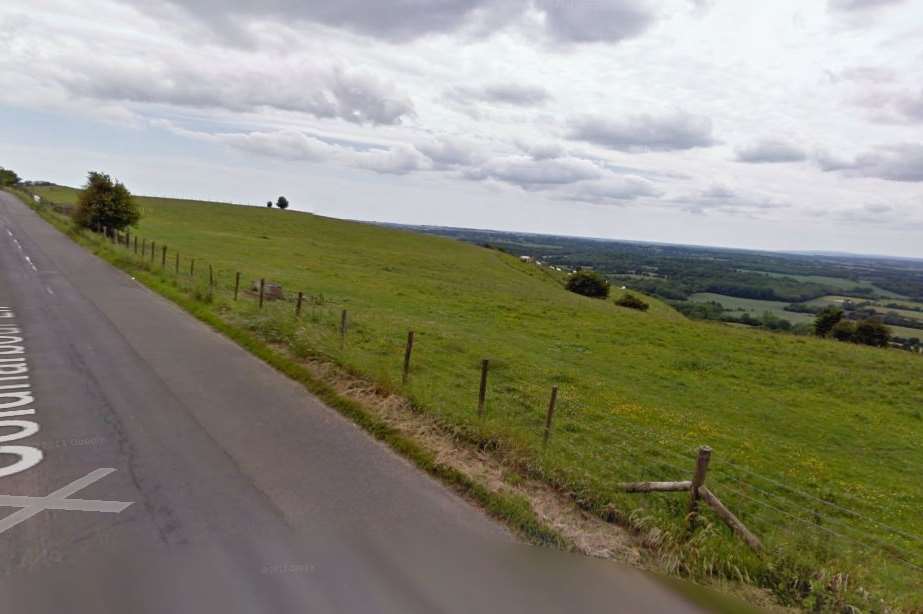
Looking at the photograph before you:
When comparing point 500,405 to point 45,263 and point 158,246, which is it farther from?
point 158,246

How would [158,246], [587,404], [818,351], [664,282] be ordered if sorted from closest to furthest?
[587,404] < [818,351] < [158,246] < [664,282]

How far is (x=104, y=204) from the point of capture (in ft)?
141

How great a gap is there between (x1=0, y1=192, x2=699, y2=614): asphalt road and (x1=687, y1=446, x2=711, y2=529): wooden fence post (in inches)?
55.3

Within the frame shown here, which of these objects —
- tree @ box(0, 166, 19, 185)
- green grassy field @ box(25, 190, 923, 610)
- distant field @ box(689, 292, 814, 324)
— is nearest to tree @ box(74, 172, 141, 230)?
green grassy field @ box(25, 190, 923, 610)

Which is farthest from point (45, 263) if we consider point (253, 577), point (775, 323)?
point (775, 323)

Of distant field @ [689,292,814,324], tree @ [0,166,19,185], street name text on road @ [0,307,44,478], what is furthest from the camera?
tree @ [0,166,19,185]

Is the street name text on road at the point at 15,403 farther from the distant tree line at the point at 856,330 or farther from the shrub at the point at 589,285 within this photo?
the shrub at the point at 589,285

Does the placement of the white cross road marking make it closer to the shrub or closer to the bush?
the bush

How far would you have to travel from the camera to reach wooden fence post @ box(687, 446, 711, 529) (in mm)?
7789

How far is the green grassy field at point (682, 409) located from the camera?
26.3ft

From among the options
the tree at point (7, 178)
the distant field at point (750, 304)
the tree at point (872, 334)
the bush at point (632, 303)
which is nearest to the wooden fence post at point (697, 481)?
the tree at point (872, 334)

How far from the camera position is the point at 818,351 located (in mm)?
28516

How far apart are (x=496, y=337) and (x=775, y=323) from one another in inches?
2618

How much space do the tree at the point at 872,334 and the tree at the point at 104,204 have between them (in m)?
57.7
